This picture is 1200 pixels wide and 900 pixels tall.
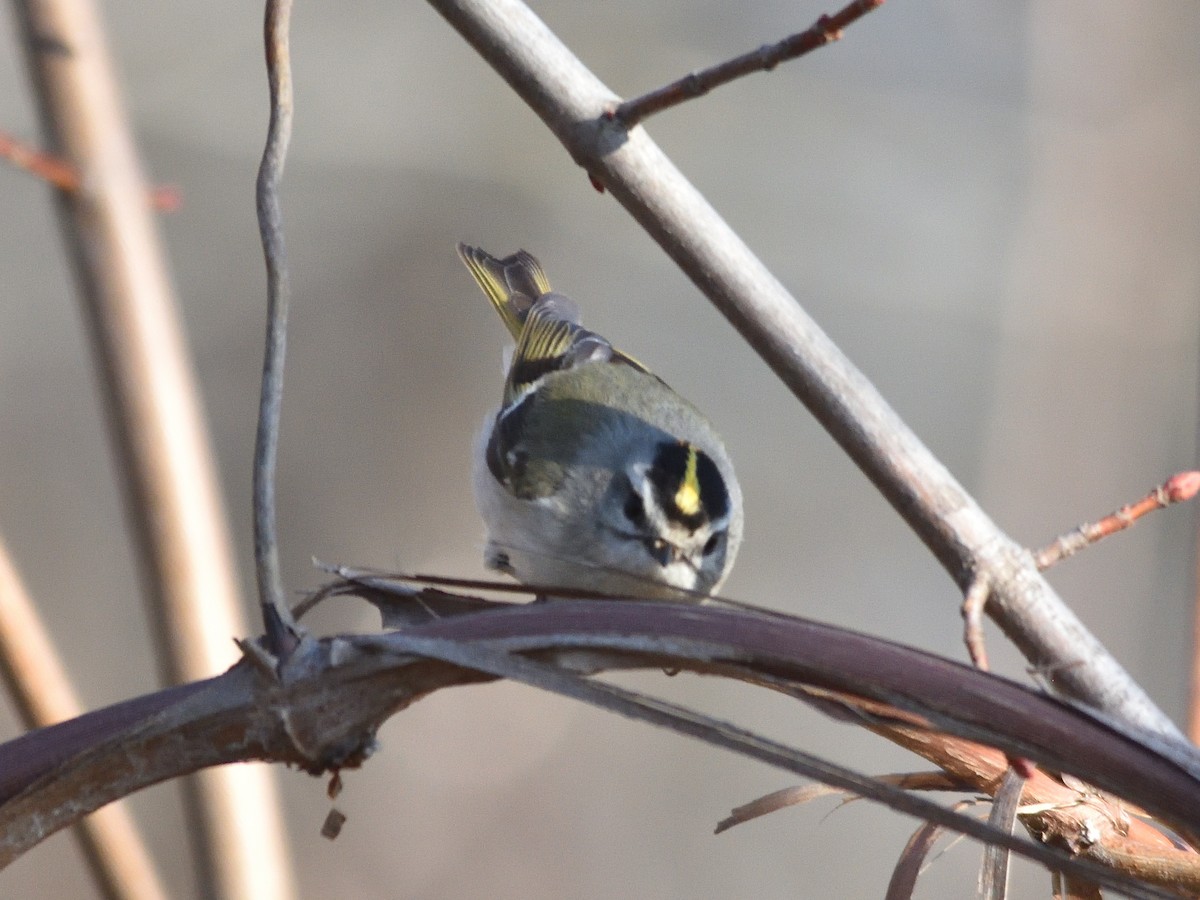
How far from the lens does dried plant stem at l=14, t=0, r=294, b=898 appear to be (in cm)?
112

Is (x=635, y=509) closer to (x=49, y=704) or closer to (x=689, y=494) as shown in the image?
(x=689, y=494)

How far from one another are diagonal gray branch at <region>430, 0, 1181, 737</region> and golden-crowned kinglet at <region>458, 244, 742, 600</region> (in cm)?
43

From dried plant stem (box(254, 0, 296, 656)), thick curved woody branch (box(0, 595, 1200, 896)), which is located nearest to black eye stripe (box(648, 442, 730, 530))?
dried plant stem (box(254, 0, 296, 656))

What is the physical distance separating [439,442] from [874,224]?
4.52ft

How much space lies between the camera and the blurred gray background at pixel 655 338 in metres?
2.85

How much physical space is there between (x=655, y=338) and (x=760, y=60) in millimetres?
2371

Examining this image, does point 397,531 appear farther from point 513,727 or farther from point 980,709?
point 980,709

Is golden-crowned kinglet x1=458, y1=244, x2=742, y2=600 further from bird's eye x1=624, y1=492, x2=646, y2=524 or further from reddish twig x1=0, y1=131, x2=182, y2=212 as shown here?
reddish twig x1=0, y1=131, x2=182, y2=212

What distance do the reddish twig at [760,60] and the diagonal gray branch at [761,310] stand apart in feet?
0.07

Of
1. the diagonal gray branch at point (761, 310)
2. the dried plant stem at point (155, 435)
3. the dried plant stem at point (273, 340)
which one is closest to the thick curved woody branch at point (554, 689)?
the dried plant stem at point (273, 340)

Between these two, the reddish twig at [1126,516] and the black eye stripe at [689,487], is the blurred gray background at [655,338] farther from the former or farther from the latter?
the reddish twig at [1126,516]

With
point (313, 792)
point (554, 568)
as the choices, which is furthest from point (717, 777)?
point (554, 568)

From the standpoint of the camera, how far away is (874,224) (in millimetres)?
3375

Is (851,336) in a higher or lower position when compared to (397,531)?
higher
